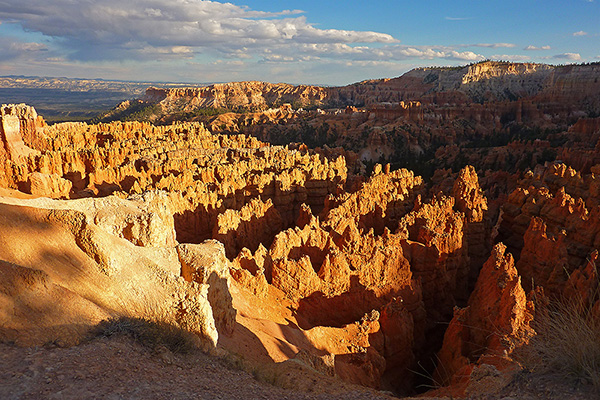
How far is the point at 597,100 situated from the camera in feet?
235

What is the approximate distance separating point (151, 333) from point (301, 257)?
733 cm

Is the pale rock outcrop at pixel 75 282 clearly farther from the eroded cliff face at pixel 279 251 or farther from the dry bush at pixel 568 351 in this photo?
the dry bush at pixel 568 351

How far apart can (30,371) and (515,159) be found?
41806 mm

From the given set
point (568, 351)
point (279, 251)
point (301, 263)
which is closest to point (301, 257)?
point (301, 263)

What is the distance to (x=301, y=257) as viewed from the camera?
38.9 ft

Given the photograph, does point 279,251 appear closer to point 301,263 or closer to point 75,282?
point 301,263

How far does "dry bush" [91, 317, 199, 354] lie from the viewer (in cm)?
448

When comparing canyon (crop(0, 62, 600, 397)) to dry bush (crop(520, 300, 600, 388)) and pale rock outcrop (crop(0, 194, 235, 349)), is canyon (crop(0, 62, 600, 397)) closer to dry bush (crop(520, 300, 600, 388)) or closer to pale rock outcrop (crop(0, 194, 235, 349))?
pale rock outcrop (crop(0, 194, 235, 349))

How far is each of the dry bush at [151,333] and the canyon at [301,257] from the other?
0.16 m

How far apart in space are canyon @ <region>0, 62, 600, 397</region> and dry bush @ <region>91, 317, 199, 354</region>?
156 millimetres

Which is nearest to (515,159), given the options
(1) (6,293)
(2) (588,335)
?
(2) (588,335)

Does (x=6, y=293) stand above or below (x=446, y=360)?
above

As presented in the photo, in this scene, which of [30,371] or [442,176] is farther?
[442,176]

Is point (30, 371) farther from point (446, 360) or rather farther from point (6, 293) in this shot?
point (446, 360)
